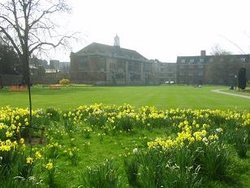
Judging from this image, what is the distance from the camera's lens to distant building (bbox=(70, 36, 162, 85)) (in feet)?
384

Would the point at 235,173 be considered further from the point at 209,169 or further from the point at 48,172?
the point at 48,172

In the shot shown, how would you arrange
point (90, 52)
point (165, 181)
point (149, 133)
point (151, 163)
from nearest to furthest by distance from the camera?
point (165, 181) → point (151, 163) → point (149, 133) → point (90, 52)

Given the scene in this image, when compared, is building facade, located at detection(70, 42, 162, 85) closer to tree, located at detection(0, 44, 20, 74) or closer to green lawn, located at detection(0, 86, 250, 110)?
tree, located at detection(0, 44, 20, 74)

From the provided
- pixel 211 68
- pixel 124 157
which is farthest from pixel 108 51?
pixel 124 157

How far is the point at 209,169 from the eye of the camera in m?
6.83

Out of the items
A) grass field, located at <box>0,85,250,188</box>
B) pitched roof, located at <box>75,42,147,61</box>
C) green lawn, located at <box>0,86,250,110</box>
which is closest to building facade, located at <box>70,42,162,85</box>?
pitched roof, located at <box>75,42,147,61</box>

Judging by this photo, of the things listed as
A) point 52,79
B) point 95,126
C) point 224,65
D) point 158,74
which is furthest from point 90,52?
point 95,126

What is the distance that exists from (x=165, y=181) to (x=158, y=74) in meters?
175

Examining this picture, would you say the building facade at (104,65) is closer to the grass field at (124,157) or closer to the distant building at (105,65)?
the distant building at (105,65)

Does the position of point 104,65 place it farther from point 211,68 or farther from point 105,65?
point 211,68

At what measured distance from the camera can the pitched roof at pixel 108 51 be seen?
11944 cm

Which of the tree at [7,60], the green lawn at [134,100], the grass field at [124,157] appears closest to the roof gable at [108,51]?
the tree at [7,60]

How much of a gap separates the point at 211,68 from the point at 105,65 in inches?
1165

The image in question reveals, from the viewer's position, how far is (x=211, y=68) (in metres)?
124
